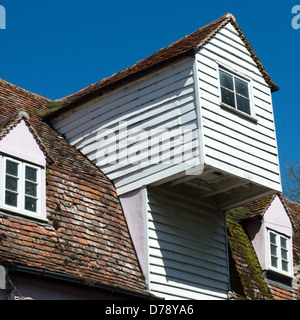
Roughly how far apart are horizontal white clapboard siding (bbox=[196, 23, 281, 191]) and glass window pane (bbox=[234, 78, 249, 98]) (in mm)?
166

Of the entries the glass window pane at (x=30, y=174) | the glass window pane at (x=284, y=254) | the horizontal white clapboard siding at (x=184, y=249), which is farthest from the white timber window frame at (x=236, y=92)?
the glass window pane at (x=30, y=174)

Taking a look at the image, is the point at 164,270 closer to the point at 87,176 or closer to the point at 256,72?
the point at 87,176

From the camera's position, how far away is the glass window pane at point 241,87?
17.5 metres

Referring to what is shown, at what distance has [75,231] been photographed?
14805 mm

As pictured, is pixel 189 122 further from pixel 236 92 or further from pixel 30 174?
pixel 30 174

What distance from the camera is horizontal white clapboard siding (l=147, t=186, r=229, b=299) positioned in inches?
616

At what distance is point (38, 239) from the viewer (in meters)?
13.9

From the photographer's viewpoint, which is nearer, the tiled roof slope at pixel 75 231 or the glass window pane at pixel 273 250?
the tiled roof slope at pixel 75 231

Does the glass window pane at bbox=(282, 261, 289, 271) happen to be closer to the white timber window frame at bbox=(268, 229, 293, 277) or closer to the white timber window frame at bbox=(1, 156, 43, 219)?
the white timber window frame at bbox=(268, 229, 293, 277)

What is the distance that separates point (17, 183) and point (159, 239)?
3.34 m

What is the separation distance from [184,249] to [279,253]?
13.2ft

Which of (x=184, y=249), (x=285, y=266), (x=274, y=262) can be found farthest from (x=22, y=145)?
(x=285, y=266)

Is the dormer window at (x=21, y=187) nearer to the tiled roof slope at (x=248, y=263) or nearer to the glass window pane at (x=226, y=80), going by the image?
the glass window pane at (x=226, y=80)

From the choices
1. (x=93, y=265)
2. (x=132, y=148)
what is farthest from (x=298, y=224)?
(x=93, y=265)
